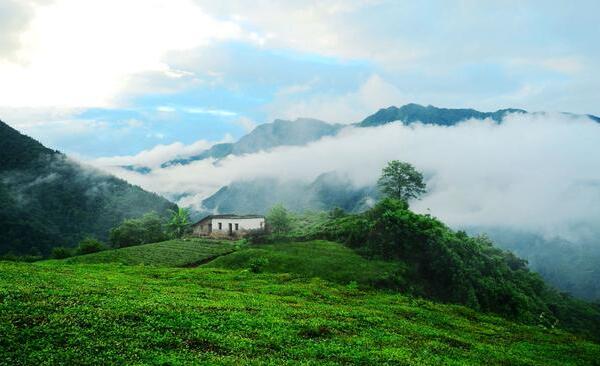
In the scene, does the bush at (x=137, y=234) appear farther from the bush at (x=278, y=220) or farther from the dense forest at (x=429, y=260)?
the dense forest at (x=429, y=260)

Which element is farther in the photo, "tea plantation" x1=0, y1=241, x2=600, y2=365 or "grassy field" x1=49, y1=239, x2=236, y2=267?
"grassy field" x1=49, y1=239, x2=236, y2=267

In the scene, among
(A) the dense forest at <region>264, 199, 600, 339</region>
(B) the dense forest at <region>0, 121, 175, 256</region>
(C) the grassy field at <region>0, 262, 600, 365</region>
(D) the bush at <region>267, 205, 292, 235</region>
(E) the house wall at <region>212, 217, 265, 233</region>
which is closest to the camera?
(C) the grassy field at <region>0, 262, 600, 365</region>

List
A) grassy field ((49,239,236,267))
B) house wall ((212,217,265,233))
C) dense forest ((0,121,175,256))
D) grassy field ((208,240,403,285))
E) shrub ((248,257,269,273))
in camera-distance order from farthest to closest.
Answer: dense forest ((0,121,175,256)) → house wall ((212,217,265,233)) → grassy field ((49,239,236,267)) → grassy field ((208,240,403,285)) → shrub ((248,257,269,273))

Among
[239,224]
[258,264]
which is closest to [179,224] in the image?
[239,224]

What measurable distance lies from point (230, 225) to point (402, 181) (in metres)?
38.0

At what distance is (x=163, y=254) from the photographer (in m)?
67.5

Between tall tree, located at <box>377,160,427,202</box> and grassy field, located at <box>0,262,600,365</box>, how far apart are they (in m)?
58.9

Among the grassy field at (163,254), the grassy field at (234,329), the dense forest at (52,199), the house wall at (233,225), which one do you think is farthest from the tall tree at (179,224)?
the grassy field at (234,329)

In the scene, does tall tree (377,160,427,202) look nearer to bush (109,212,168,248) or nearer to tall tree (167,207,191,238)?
tall tree (167,207,191,238)

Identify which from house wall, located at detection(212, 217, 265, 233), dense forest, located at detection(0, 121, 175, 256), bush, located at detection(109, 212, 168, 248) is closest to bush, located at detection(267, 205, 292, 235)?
house wall, located at detection(212, 217, 265, 233)

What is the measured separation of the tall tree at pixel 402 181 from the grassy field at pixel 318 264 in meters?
36.5

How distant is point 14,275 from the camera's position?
104ft

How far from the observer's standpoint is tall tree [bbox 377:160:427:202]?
100 metres

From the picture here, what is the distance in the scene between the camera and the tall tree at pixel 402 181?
100438 millimetres
